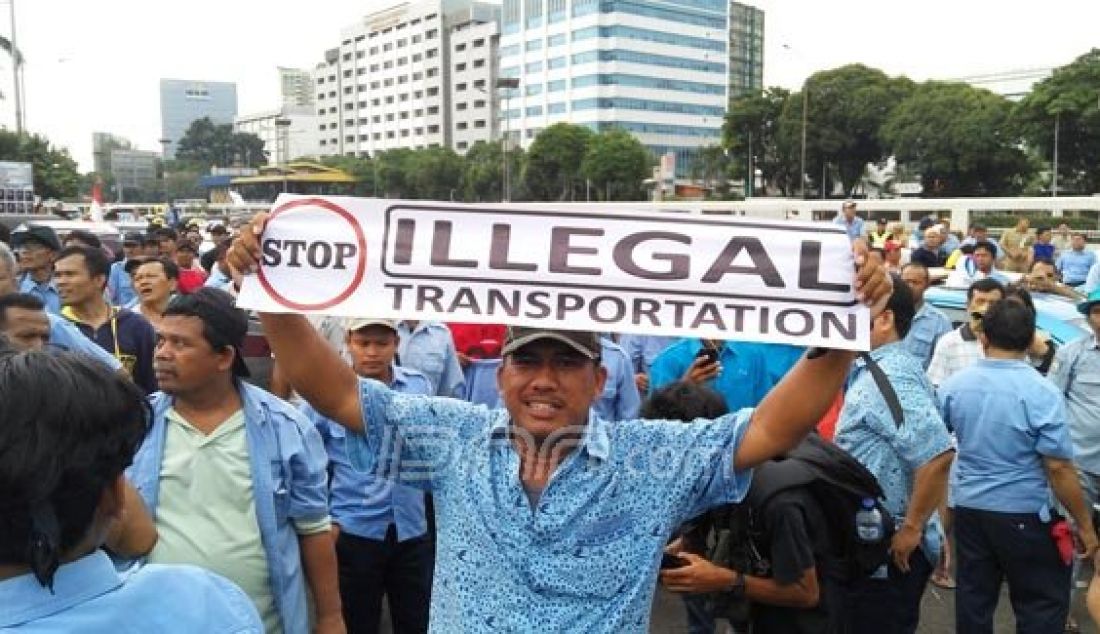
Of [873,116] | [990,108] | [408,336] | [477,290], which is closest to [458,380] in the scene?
[408,336]

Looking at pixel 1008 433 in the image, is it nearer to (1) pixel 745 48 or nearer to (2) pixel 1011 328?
(2) pixel 1011 328

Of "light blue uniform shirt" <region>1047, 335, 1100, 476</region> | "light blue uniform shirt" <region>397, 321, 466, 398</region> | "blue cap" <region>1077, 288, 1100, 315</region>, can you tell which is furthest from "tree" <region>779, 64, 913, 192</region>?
"light blue uniform shirt" <region>397, 321, 466, 398</region>

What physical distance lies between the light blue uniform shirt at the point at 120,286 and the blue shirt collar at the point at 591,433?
6.97 metres

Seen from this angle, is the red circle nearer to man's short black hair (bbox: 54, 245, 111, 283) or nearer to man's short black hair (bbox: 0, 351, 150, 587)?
man's short black hair (bbox: 0, 351, 150, 587)

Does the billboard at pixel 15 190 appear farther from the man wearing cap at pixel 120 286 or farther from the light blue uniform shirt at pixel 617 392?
the light blue uniform shirt at pixel 617 392

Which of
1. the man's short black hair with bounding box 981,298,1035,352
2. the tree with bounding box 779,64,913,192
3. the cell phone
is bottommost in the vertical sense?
the cell phone

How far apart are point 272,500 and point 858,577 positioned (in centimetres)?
186

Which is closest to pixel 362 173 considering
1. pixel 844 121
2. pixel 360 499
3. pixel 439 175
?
pixel 439 175

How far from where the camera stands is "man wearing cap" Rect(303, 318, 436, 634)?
3.52m

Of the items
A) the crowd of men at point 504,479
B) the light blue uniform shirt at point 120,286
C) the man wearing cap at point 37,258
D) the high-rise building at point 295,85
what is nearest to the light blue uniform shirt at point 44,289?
the man wearing cap at point 37,258

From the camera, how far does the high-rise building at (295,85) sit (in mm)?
180625

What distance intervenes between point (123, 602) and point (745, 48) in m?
132

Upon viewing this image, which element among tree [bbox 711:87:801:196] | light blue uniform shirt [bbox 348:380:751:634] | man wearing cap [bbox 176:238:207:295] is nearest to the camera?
light blue uniform shirt [bbox 348:380:751:634]

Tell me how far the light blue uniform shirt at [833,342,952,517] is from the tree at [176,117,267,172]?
13940 cm
